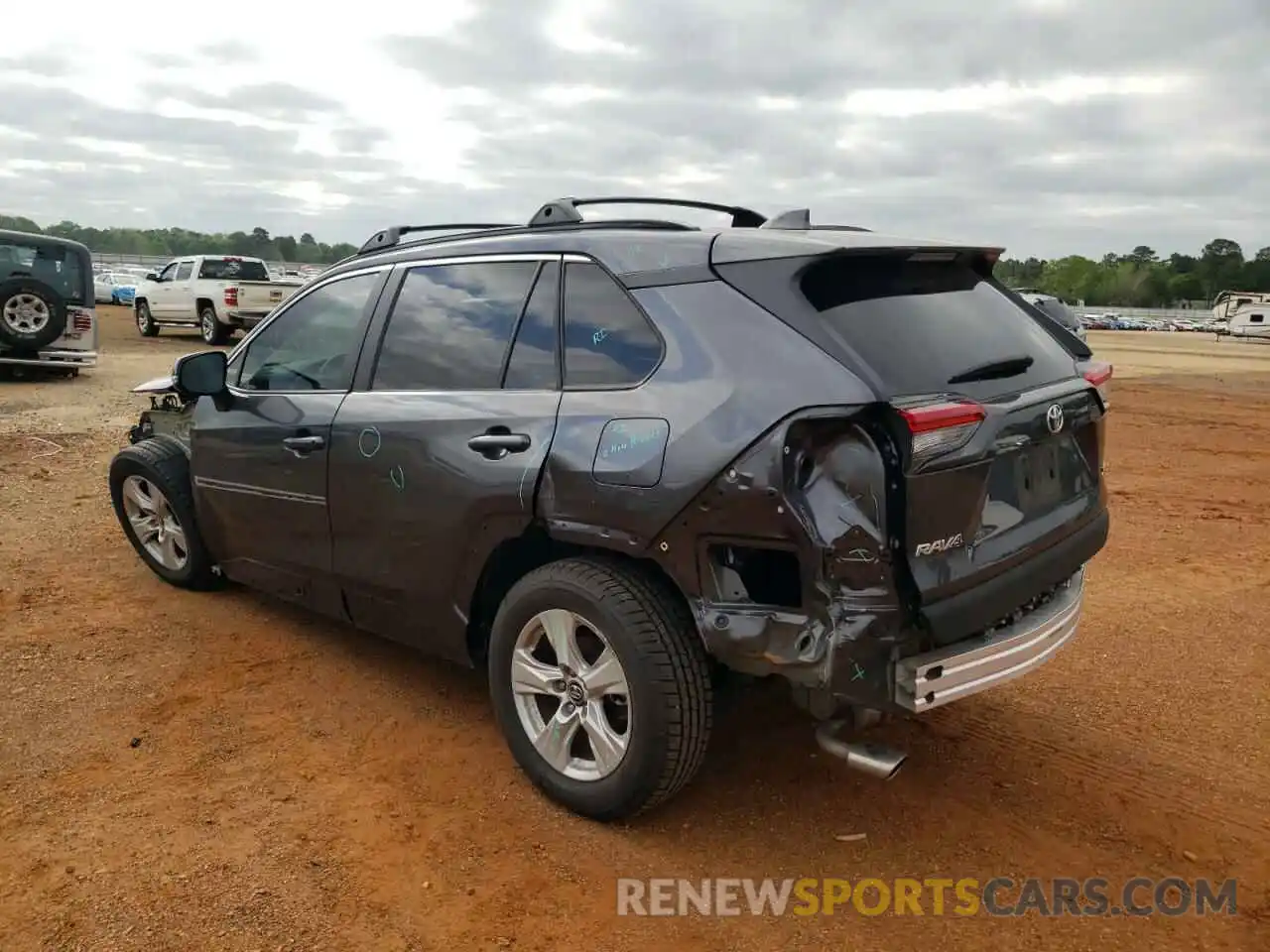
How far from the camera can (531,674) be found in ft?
10.5

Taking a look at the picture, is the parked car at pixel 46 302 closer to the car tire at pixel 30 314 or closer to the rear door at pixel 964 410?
the car tire at pixel 30 314

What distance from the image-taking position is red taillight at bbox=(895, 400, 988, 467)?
2547mm

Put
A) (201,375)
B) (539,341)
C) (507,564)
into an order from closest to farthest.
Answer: (539,341) < (507,564) < (201,375)

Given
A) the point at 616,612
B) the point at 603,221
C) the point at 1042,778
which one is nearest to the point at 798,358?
the point at 616,612

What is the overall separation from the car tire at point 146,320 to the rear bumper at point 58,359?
384 inches

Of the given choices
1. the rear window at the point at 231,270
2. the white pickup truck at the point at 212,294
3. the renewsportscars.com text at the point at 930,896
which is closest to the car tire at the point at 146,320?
the white pickup truck at the point at 212,294

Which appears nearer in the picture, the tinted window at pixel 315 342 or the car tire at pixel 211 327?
the tinted window at pixel 315 342

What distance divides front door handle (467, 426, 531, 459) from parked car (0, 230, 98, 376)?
39.1ft

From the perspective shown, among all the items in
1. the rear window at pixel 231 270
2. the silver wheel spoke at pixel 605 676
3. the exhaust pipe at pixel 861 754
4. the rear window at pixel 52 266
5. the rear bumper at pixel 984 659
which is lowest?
the exhaust pipe at pixel 861 754

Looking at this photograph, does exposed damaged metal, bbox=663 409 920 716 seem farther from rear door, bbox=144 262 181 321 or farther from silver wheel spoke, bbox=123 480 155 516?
rear door, bbox=144 262 181 321

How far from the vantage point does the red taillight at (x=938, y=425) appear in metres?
2.55

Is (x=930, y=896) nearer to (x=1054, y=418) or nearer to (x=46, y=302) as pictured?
(x=1054, y=418)

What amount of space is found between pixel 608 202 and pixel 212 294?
18745mm

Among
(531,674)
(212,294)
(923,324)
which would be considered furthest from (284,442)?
(212,294)
